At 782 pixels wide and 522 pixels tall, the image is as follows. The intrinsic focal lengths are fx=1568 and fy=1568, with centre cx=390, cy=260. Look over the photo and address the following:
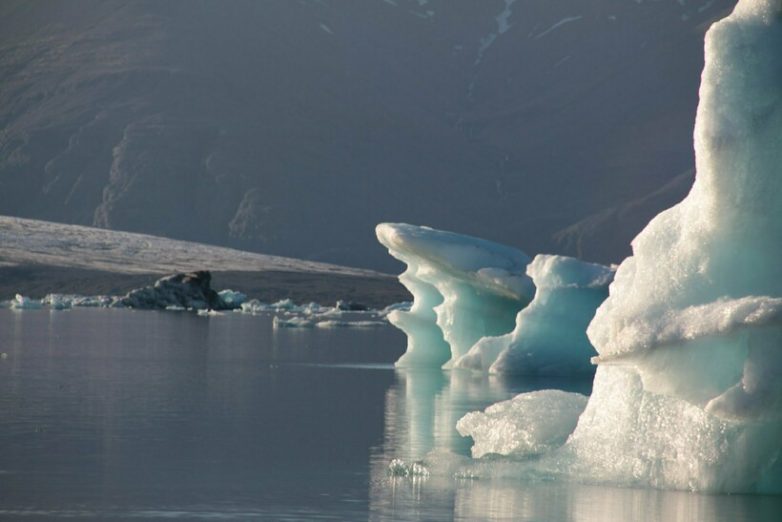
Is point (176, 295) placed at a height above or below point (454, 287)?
above

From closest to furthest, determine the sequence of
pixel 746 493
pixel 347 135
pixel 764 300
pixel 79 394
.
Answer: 1. pixel 764 300
2. pixel 746 493
3. pixel 79 394
4. pixel 347 135

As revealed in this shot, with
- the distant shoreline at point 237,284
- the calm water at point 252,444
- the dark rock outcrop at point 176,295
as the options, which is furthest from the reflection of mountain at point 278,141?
the calm water at point 252,444

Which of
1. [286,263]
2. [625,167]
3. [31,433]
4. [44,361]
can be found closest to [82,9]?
[625,167]

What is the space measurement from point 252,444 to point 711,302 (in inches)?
250

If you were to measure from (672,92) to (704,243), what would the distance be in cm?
18523

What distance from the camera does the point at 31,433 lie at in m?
17.9

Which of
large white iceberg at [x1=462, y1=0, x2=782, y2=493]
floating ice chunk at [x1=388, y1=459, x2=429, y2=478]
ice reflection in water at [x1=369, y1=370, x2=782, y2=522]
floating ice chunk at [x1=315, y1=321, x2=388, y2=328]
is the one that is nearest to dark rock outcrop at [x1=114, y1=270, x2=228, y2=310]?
floating ice chunk at [x1=315, y1=321, x2=388, y2=328]

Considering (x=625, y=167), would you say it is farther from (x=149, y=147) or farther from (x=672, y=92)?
(x=149, y=147)

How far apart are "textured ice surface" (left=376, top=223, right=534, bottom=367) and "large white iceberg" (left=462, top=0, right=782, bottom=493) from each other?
1682cm

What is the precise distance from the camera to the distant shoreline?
88625 mm

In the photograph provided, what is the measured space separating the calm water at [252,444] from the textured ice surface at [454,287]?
1.25m

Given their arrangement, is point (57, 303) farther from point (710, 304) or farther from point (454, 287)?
point (710, 304)

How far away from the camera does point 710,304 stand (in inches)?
515

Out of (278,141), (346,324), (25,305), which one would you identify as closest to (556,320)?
(346,324)
